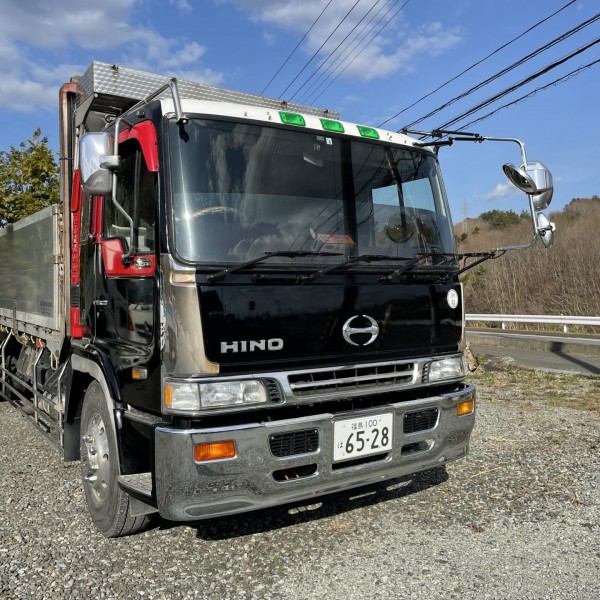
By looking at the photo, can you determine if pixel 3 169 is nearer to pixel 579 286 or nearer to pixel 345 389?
pixel 345 389

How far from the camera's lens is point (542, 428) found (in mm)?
6262

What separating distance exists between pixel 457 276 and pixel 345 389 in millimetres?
1185

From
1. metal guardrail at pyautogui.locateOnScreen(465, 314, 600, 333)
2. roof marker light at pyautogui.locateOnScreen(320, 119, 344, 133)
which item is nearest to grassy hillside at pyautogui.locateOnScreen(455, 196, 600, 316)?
metal guardrail at pyautogui.locateOnScreen(465, 314, 600, 333)

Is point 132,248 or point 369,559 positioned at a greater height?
point 132,248

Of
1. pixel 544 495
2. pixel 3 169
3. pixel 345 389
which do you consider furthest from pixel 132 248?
pixel 3 169

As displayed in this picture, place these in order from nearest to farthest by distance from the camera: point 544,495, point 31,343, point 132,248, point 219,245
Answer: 1. point 219,245
2. point 132,248
3. point 544,495
4. point 31,343

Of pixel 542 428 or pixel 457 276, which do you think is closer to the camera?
pixel 457 276

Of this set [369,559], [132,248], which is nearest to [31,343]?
[132,248]

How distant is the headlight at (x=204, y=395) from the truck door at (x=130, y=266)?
1.06ft

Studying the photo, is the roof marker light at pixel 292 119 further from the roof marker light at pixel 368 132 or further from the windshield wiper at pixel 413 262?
the windshield wiper at pixel 413 262

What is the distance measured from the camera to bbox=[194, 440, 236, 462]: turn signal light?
280 cm

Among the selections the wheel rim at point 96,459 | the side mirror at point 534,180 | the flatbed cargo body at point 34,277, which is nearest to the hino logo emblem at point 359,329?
the side mirror at point 534,180

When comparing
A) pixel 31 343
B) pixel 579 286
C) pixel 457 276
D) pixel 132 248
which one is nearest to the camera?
pixel 132 248

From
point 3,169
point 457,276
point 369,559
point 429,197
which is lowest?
point 369,559
